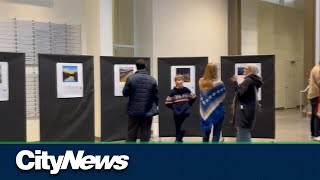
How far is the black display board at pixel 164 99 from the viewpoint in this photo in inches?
313

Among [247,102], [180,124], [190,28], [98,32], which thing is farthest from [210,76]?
[190,28]

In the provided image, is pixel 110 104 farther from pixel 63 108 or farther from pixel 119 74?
pixel 63 108

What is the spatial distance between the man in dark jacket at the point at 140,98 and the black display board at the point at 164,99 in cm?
162

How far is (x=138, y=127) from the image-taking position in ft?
21.1

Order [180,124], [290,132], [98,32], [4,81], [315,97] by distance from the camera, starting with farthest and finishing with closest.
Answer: [290,132]
[98,32]
[315,97]
[180,124]
[4,81]

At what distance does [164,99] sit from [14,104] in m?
2.79

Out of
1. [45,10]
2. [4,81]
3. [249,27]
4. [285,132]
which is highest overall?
[249,27]

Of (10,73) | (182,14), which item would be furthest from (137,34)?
(10,73)

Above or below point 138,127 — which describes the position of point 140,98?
above

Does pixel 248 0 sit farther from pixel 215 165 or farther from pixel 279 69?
pixel 215 165

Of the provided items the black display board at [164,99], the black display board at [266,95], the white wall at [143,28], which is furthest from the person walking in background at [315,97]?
the white wall at [143,28]

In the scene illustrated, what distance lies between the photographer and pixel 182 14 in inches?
461

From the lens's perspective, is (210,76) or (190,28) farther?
(190,28)

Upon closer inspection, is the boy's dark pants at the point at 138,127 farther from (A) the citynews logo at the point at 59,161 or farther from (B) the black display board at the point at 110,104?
(A) the citynews logo at the point at 59,161
